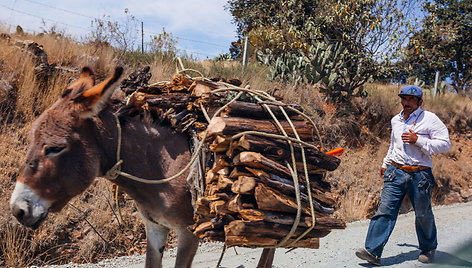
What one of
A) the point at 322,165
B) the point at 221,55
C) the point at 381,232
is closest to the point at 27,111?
the point at 322,165

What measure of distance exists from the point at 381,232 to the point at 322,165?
2272mm

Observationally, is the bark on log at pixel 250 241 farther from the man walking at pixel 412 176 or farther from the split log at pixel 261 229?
the man walking at pixel 412 176

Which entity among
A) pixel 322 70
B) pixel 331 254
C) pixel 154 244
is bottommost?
pixel 331 254

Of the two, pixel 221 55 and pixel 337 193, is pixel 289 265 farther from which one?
pixel 221 55

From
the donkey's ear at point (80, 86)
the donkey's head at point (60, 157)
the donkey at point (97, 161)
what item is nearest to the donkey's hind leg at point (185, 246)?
the donkey at point (97, 161)

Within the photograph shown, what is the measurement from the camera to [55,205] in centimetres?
239

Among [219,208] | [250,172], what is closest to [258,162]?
[250,172]

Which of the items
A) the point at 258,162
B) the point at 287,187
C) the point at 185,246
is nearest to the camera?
the point at 258,162

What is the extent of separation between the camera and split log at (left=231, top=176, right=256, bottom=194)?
2426 millimetres

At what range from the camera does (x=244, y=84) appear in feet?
29.0

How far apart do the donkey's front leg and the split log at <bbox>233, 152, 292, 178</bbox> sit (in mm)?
1193

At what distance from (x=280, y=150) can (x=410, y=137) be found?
250 cm

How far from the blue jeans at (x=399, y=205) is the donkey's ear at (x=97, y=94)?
3.77 m

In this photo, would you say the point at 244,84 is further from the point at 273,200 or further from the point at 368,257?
the point at 273,200
